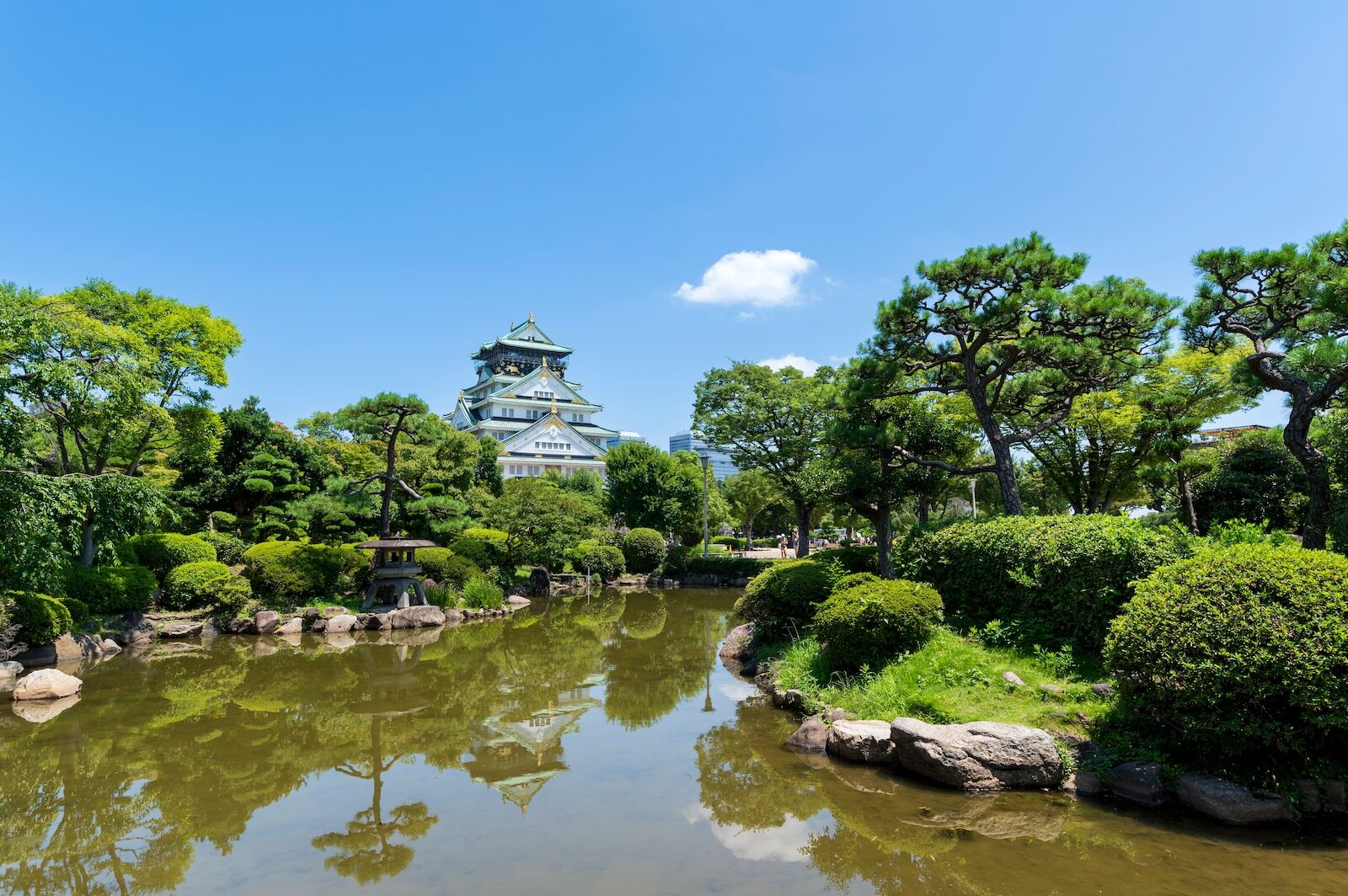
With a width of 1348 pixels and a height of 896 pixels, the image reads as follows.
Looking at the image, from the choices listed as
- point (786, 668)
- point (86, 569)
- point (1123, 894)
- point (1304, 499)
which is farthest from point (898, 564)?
point (86, 569)

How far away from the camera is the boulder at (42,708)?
8.80m

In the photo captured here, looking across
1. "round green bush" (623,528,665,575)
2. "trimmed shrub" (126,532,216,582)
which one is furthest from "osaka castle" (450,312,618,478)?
"trimmed shrub" (126,532,216,582)

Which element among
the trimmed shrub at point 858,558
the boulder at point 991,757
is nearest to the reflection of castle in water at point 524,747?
the boulder at point 991,757

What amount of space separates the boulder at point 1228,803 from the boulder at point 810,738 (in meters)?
3.06

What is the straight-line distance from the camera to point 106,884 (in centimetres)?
478

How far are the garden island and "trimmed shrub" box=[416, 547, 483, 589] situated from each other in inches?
3.2

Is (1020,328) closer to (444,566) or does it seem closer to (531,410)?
(444,566)

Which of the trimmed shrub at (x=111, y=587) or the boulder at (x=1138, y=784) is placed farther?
the trimmed shrub at (x=111, y=587)

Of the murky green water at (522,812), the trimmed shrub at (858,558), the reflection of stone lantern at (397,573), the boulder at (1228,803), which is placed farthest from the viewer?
the reflection of stone lantern at (397,573)

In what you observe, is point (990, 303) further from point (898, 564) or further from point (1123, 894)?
point (1123, 894)

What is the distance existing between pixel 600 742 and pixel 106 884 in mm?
4338

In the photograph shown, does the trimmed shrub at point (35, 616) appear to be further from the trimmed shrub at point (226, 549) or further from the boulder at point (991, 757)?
the boulder at point (991, 757)

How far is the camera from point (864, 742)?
6.64 meters

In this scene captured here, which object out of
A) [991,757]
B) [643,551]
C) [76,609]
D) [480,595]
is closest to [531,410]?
[643,551]
